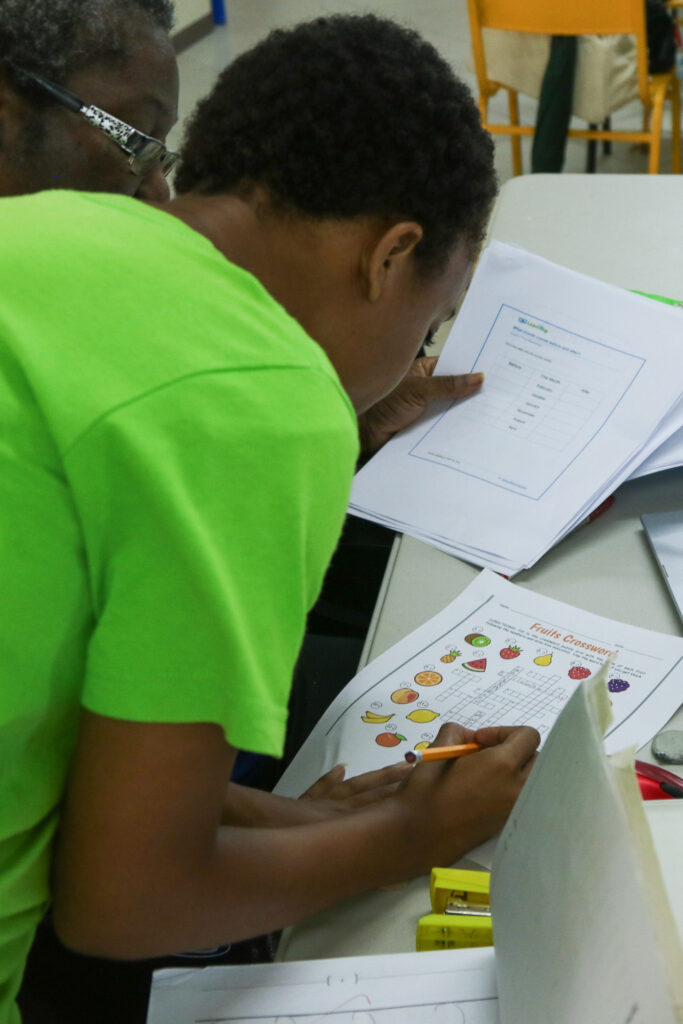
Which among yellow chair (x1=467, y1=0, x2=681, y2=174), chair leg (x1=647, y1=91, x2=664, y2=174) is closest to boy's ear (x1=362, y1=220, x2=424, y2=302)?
yellow chair (x1=467, y1=0, x2=681, y2=174)

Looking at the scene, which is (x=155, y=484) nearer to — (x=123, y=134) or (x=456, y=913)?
(x=456, y=913)

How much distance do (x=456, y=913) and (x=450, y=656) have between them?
268 millimetres

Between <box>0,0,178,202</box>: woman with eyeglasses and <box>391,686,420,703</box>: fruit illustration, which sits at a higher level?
<box>0,0,178,202</box>: woman with eyeglasses

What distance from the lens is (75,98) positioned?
3.57 feet

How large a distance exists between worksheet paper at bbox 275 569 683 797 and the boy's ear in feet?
1.07

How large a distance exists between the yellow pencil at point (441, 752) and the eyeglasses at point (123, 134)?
0.64 meters

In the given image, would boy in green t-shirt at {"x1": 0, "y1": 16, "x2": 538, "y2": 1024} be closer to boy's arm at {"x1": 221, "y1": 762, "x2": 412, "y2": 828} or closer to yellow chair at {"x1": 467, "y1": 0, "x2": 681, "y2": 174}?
boy's arm at {"x1": 221, "y1": 762, "x2": 412, "y2": 828}

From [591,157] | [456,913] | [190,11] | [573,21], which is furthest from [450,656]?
[190,11]

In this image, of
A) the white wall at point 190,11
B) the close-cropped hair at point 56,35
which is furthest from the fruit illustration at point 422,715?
the white wall at point 190,11

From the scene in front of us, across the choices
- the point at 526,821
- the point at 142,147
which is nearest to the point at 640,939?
the point at 526,821

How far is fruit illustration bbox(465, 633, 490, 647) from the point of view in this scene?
924 millimetres

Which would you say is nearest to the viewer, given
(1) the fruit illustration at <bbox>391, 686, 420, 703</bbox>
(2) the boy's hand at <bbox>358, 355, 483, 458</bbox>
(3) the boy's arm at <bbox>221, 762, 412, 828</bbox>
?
(3) the boy's arm at <bbox>221, 762, 412, 828</bbox>

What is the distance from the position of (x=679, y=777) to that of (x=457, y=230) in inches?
16.4

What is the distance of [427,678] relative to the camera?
891mm
